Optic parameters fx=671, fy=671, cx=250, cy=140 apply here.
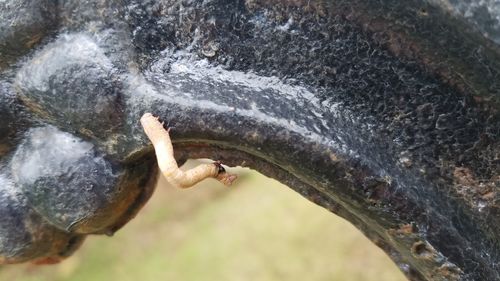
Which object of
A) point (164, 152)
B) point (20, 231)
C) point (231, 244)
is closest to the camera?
point (164, 152)

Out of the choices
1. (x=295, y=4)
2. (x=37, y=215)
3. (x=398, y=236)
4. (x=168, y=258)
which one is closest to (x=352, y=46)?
(x=295, y=4)

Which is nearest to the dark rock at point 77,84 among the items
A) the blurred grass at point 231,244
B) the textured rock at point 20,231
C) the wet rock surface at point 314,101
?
the wet rock surface at point 314,101

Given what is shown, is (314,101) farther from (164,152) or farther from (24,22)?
(24,22)

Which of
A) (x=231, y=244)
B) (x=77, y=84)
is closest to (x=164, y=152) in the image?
(x=77, y=84)

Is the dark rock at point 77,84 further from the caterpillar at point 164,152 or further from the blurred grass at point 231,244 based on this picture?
the blurred grass at point 231,244

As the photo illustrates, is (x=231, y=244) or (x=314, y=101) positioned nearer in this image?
(x=314, y=101)

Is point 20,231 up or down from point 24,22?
down
